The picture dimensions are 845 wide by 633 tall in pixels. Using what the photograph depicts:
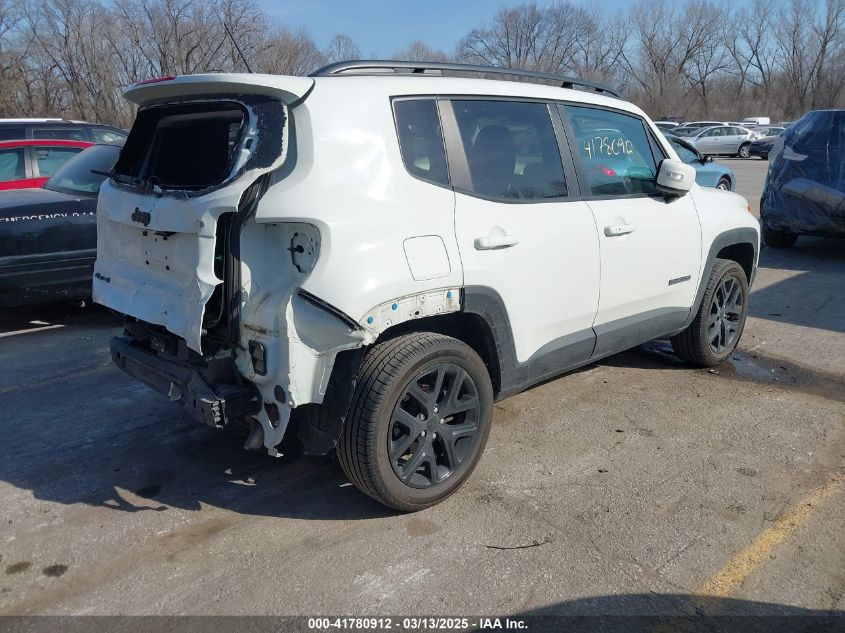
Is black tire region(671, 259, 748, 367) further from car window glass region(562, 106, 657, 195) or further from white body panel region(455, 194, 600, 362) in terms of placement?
white body panel region(455, 194, 600, 362)

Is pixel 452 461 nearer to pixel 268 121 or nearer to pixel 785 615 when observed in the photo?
pixel 785 615

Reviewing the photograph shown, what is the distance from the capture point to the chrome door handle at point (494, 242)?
11.1ft

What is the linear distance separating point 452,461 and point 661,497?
106 cm

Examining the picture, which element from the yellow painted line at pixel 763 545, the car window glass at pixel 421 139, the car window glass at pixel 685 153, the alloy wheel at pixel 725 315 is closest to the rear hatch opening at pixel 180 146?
the car window glass at pixel 421 139

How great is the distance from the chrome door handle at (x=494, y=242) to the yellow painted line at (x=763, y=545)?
172 cm

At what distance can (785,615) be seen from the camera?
2719 mm

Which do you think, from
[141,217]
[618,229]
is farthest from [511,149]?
[141,217]

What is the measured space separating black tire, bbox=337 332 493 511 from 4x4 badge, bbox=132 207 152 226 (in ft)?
3.91

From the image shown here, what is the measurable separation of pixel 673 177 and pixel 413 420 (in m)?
2.34

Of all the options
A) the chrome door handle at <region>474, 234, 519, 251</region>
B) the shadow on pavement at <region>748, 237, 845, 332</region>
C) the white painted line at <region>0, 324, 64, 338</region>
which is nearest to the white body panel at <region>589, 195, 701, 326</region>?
the chrome door handle at <region>474, 234, 519, 251</region>

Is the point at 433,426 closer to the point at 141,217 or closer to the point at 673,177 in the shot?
the point at 141,217

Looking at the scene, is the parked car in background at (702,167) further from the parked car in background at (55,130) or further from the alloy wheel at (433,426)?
the alloy wheel at (433,426)

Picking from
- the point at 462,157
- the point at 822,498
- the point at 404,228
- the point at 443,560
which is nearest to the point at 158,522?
the point at 443,560

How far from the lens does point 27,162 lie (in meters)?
7.98
